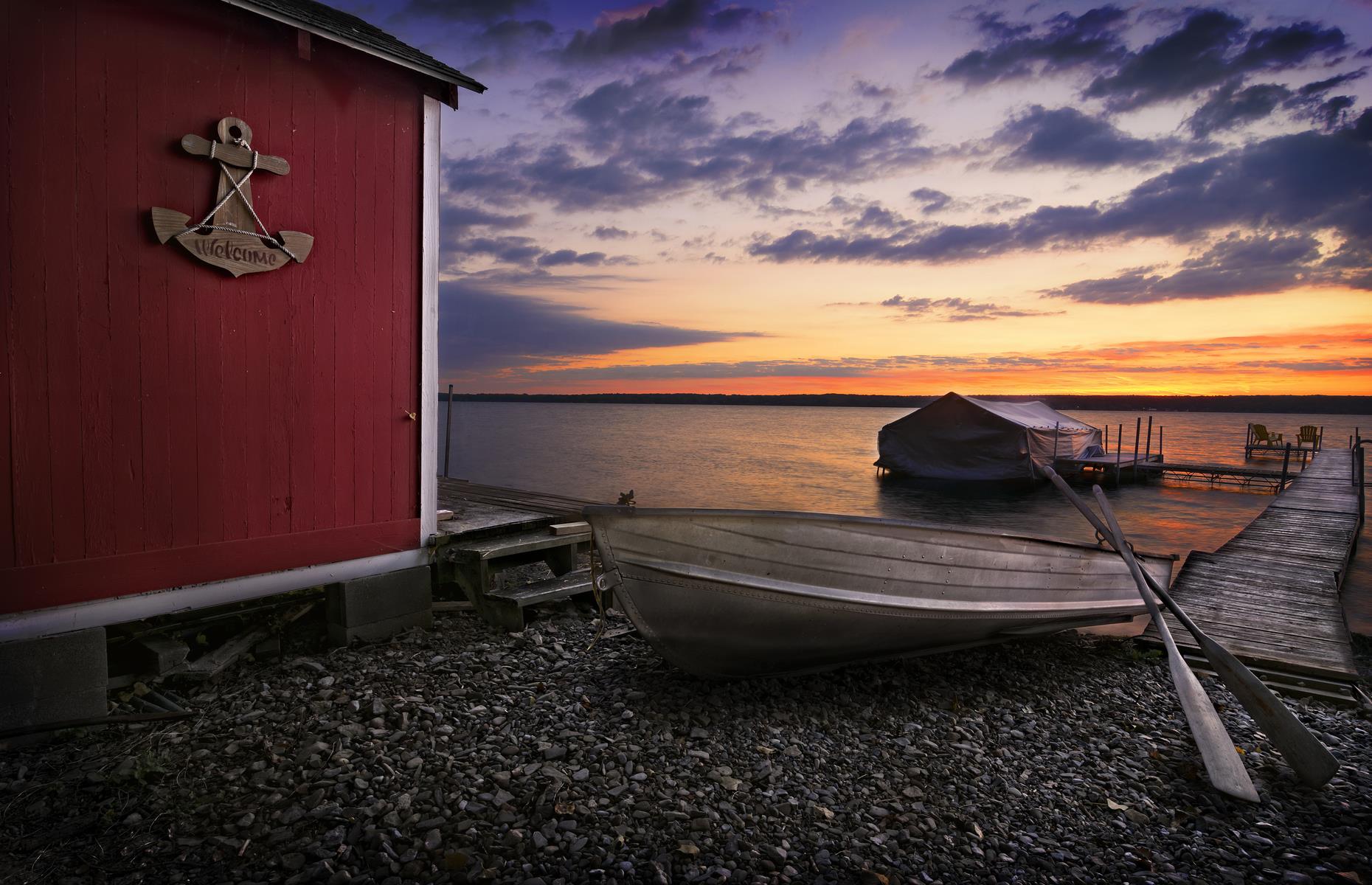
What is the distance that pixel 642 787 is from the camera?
A: 381 centimetres

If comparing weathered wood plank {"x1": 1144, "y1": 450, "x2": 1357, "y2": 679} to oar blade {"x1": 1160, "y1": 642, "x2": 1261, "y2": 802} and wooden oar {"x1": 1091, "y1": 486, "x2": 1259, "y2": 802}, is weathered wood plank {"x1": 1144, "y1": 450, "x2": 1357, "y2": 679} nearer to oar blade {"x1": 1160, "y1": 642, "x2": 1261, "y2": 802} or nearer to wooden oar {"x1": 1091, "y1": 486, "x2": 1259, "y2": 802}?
wooden oar {"x1": 1091, "y1": 486, "x2": 1259, "y2": 802}

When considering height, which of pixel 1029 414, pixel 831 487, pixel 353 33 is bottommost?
pixel 831 487

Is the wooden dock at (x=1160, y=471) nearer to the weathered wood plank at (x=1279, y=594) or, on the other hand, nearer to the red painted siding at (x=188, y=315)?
the weathered wood plank at (x=1279, y=594)

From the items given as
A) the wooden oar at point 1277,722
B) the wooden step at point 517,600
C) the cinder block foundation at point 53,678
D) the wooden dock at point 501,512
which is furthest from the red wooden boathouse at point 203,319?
the wooden oar at point 1277,722

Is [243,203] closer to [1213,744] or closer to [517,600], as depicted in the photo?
[517,600]

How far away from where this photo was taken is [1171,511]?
85.7ft

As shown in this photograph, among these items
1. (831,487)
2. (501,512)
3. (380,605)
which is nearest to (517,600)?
(380,605)

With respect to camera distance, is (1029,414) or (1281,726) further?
(1029,414)

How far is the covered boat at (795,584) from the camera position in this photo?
184 inches

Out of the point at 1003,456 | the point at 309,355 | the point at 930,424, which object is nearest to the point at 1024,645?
the point at 309,355

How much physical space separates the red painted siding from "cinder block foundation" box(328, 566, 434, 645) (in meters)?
0.28

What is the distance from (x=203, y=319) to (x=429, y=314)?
64.5 inches

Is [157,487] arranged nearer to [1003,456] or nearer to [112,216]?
[112,216]

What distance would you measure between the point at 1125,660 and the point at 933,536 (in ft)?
9.64
